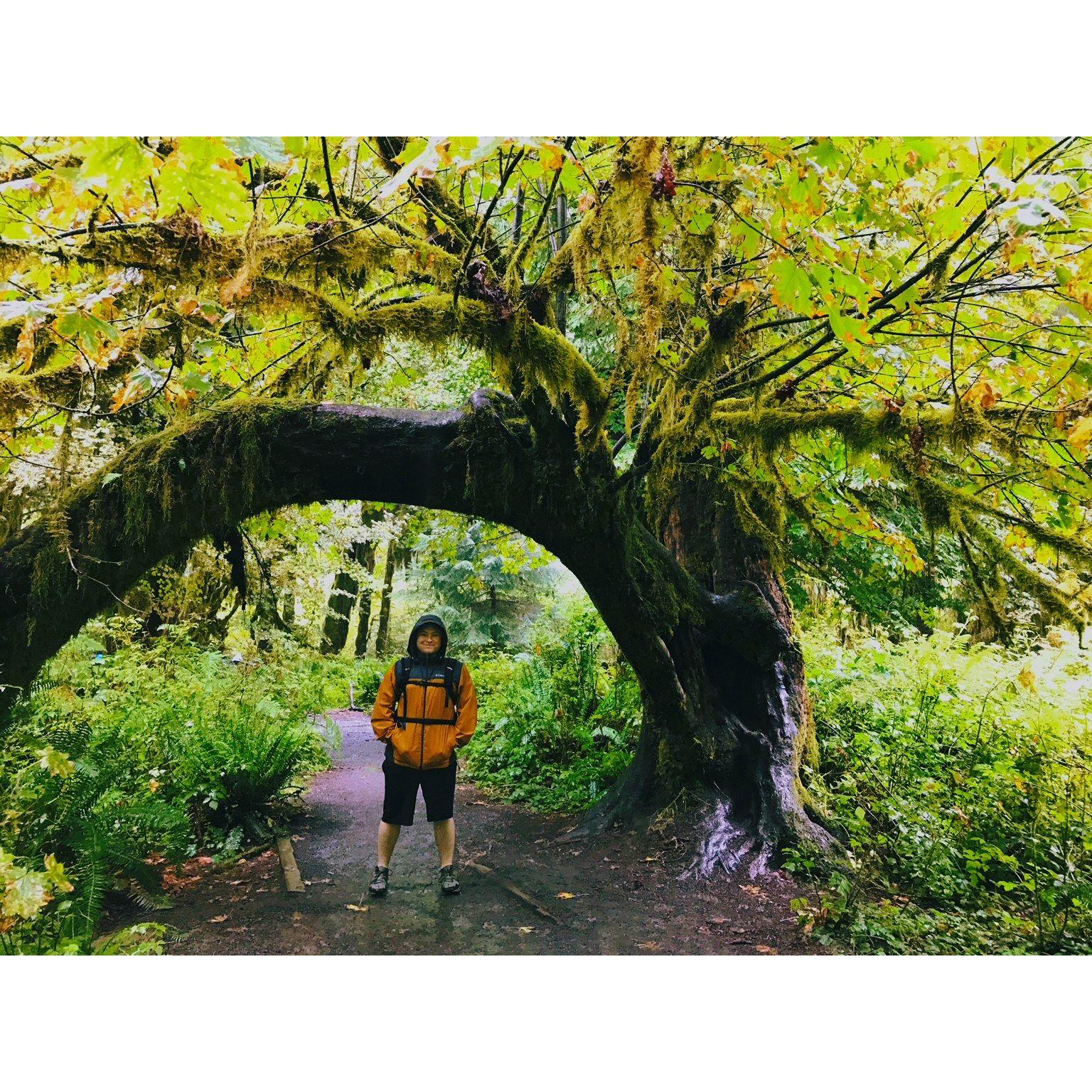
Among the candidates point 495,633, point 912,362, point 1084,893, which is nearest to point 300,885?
point 1084,893

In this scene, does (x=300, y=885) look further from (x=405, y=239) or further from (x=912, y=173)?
(x=912, y=173)

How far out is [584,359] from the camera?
4211mm

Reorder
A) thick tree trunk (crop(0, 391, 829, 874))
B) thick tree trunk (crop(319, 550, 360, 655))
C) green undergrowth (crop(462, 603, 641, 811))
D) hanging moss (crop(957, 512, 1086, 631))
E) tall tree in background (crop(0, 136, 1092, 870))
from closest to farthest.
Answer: tall tree in background (crop(0, 136, 1092, 870)) → thick tree trunk (crop(0, 391, 829, 874)) → hanging moss (crop(957, 512, 1086, 631)) → green undergrowth (crop(462, 603, 641, 811)) → thick tree trunk (crop(319, 550, 360, 655))

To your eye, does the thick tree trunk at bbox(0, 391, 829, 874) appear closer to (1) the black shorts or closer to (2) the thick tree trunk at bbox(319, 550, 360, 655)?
(1) the black shorts

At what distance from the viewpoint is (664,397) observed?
4363mm

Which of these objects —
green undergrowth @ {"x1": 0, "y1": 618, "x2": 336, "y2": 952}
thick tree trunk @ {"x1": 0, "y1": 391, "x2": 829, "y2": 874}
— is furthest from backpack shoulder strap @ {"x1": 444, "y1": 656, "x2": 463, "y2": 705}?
green undergrowth @ {"x1": 0, "y1": 618, "x2": 336, "y2": 952}

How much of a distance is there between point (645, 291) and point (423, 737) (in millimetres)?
3066

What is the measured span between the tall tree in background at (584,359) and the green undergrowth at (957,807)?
603mm

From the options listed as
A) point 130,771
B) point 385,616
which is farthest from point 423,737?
point 385,616

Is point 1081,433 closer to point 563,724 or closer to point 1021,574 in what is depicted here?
point 1021,574

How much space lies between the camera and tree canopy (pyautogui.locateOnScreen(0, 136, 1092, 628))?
297 cm

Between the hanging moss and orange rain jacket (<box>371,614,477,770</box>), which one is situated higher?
the hanging moss

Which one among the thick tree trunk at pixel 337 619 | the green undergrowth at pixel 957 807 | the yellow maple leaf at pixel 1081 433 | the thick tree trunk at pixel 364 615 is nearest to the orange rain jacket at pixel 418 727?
the green undergrowth at pixel 957 807

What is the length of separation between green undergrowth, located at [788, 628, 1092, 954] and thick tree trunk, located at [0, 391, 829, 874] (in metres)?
0.56
